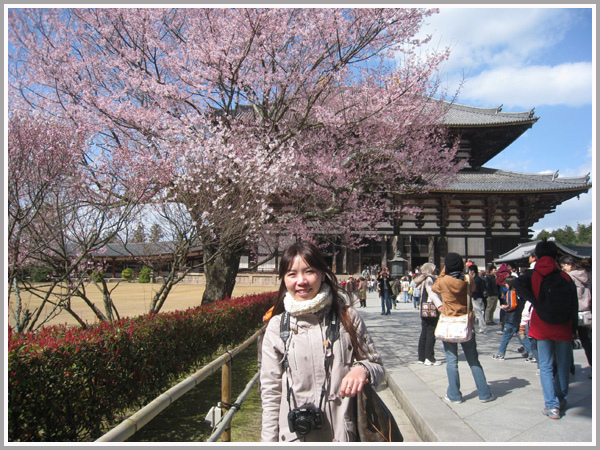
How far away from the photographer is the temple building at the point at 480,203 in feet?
79.3

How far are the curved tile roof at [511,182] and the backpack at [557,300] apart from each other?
19.0 m

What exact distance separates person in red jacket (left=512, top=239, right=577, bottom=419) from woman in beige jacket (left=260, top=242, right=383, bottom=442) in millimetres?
2808

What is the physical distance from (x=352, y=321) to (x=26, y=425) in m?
2.49

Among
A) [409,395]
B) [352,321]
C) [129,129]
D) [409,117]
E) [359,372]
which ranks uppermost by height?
[409,117]

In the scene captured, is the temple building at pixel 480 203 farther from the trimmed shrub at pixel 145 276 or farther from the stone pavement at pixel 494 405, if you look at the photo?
the stone pavement at pixel 494 405

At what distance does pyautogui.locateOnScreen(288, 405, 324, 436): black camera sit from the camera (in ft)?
6.40

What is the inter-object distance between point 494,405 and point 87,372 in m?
3.97

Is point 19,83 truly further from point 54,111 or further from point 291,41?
point 291,41

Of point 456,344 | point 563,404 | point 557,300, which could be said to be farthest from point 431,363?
point 557,300

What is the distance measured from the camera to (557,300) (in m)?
4.04

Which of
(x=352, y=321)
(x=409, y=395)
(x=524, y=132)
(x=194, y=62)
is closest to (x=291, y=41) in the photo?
(x=194, y=62)

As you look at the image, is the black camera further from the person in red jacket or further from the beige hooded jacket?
the person in red jacket

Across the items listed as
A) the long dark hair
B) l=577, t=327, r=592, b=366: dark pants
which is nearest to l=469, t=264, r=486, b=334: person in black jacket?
l=577, t=327, r=592, b=366: dark pants

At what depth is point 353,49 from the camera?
857cm
